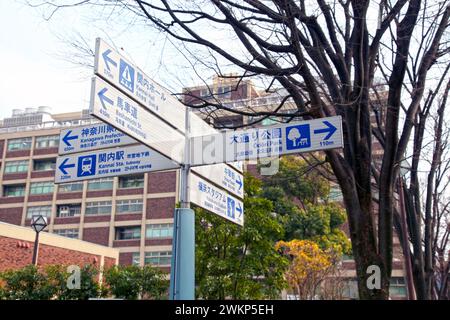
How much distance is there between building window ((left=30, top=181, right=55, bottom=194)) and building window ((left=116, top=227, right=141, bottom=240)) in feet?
23.8

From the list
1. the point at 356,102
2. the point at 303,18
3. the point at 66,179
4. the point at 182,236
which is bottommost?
the point at 182,236

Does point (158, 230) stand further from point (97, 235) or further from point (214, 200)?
point (214, 200)

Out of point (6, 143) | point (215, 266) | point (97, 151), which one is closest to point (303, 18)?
point (97, 151)

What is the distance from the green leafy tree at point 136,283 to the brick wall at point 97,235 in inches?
968

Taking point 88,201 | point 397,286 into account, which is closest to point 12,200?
point 88,201

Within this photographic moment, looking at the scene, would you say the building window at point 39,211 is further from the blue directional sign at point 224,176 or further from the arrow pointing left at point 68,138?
the blue directional sign at point 224,176

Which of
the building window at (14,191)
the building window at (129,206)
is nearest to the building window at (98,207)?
the building window at (129,206)

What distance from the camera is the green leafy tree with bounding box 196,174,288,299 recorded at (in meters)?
14.8

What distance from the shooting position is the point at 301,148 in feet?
16.3

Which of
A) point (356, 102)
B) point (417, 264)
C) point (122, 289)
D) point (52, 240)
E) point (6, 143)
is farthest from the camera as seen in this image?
point (6, 143)

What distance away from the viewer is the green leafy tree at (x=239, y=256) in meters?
14.8
